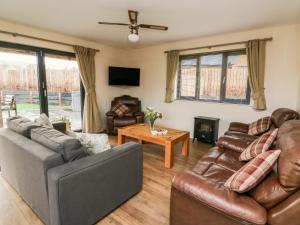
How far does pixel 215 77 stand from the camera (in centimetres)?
413

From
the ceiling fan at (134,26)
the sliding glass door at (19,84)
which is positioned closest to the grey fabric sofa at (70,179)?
the ceiling fan at (134,26)

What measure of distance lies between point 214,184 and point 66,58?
4283mm

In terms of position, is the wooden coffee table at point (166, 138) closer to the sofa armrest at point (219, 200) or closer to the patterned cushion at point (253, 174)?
the sofa armrest at point (219, 200)

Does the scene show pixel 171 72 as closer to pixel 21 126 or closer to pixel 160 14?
pixel 160 14

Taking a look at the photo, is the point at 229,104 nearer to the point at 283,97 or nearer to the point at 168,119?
the point at 283,97

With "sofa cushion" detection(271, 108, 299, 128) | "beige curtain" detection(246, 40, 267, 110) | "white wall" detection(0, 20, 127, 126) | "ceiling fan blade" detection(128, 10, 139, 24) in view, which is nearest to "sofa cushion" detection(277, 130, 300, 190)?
"sofa cushion" detection(271, 108, 299, 128)

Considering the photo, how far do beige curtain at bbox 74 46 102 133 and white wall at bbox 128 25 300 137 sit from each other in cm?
141

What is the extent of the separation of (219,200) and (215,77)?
136 inches

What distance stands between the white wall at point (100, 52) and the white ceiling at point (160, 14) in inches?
7.6

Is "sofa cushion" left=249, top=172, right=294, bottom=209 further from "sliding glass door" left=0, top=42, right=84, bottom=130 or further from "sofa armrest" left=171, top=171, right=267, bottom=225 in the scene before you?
"sliding glass door" left=0, top=42, right=84, bottom=130

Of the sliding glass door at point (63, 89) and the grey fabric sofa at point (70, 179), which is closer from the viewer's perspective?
the grey fabric sofa at point (70, 179)

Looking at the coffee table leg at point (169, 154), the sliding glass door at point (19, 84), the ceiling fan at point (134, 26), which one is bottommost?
the coffee table leg at point (169, 154)

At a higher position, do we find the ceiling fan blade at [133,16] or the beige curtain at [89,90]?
the ceiling fan blade at [133,16]

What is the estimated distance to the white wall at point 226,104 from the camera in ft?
10.6
